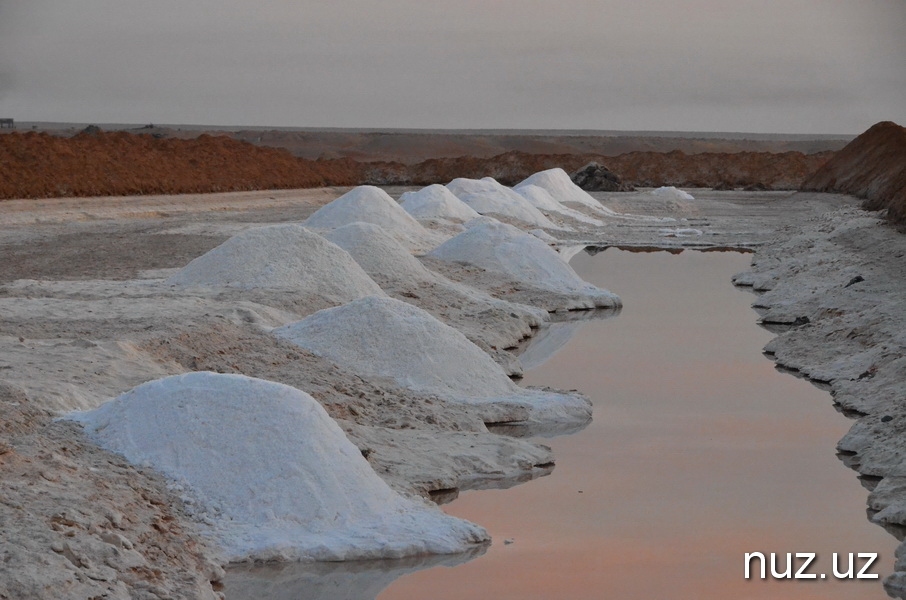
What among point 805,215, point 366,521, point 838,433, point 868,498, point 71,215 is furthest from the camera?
point 805,215

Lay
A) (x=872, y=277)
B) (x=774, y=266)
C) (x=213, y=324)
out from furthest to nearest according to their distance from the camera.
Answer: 1. (x=774, y=266)
2. (x=872, y=277)
3. (x=213, y=324)

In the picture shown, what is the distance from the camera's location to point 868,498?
21.8 ft

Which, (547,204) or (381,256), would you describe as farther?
(547,204)

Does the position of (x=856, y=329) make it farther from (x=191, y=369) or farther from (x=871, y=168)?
(x=871, y=168)

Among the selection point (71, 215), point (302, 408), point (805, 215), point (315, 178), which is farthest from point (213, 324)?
point (315, 178)

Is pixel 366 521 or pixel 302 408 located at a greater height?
pixel 302 408

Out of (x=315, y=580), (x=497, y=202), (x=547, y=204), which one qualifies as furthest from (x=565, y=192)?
(x=315, y=580)

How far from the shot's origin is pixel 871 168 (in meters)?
34.8

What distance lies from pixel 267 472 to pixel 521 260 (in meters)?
10.3

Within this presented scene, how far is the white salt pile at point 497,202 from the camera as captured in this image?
2671cm

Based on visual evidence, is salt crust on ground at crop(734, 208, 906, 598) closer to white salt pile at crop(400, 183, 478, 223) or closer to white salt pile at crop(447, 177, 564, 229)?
white salt pile at crop(400, 183, 478, 223)

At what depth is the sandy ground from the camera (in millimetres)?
4766

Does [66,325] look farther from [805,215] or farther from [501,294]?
[805,215]

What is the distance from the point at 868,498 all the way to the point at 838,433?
1658mm
